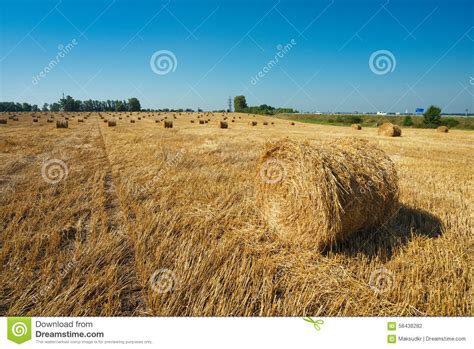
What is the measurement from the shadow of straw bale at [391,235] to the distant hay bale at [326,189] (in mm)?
156

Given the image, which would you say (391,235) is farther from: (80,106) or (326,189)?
(80,106)

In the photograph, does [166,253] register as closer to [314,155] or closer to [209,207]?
A: [209,207]

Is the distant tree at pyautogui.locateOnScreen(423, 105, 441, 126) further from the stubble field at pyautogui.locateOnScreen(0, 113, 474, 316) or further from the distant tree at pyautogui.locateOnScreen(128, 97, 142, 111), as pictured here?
the distant tree at pyautogui.locateOnScreen(128, 97, 142, 111)

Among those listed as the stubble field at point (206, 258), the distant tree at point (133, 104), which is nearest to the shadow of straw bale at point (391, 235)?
the stubble field at point (206, 258)

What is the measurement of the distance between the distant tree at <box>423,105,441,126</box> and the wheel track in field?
182ft

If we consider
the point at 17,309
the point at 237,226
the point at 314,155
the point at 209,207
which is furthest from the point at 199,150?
the point at 17,309

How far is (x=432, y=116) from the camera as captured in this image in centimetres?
4941

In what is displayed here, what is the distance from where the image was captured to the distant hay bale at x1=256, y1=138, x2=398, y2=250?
13.1 feet

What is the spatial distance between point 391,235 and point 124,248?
4.10 metres
